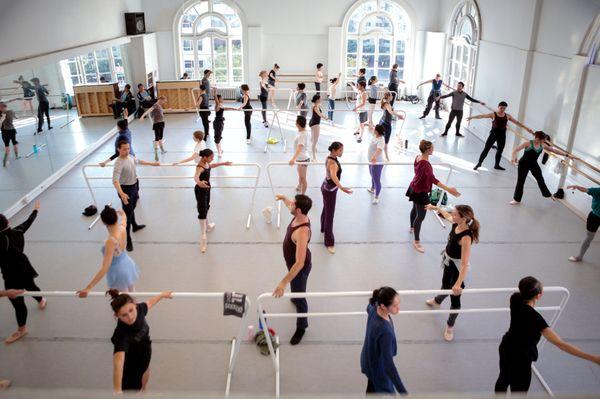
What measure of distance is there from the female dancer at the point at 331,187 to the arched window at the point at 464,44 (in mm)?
8868

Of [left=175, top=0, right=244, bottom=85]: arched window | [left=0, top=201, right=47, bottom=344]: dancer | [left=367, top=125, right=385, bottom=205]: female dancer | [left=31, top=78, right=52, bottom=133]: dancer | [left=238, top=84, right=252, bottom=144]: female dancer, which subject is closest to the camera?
[left=0, top=201, right=47, bottom=344]: dancer

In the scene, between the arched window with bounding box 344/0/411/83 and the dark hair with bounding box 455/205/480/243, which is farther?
the arched window with bounding box 344/0/411/83

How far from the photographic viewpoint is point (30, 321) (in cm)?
567

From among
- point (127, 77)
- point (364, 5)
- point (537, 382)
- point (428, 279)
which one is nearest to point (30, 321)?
point (428, 279)

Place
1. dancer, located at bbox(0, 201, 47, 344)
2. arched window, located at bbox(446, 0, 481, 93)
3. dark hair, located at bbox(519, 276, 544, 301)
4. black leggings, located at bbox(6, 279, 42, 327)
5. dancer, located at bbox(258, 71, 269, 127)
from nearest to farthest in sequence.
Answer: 1. dark hair, located at bbox(519, 276, 544, 301)
2. dancer, located at bbox(0, 201, 47, 344)
3. black leggings, located at bbox(6, 279, 42, 327)
4. dancer, located at bbox(258, 71, 269, 127)
5. arched window, located at bbox(446, 0, 481, 93)

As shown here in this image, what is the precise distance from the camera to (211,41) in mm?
17609

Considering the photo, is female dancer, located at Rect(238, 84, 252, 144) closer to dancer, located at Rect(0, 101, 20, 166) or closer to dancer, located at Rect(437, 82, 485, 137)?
dancer, located at Rect(0, 101, 20, 166)

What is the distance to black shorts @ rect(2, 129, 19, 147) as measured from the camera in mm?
9016

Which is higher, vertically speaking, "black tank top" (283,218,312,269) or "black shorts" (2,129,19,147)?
"black shorts" (2,129,19,147)

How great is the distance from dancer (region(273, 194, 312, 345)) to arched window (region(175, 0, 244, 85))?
13801 millimetres

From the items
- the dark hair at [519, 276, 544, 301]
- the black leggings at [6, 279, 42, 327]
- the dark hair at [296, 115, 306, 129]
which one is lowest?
the black leggings at [6, 279, 42, 327]

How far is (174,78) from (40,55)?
26.4 ft

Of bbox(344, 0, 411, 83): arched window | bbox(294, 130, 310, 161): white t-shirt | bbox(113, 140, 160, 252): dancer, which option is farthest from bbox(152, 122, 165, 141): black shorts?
bbox(344, 0, 411, 83): arched window

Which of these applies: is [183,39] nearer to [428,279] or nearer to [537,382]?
[428,279]
